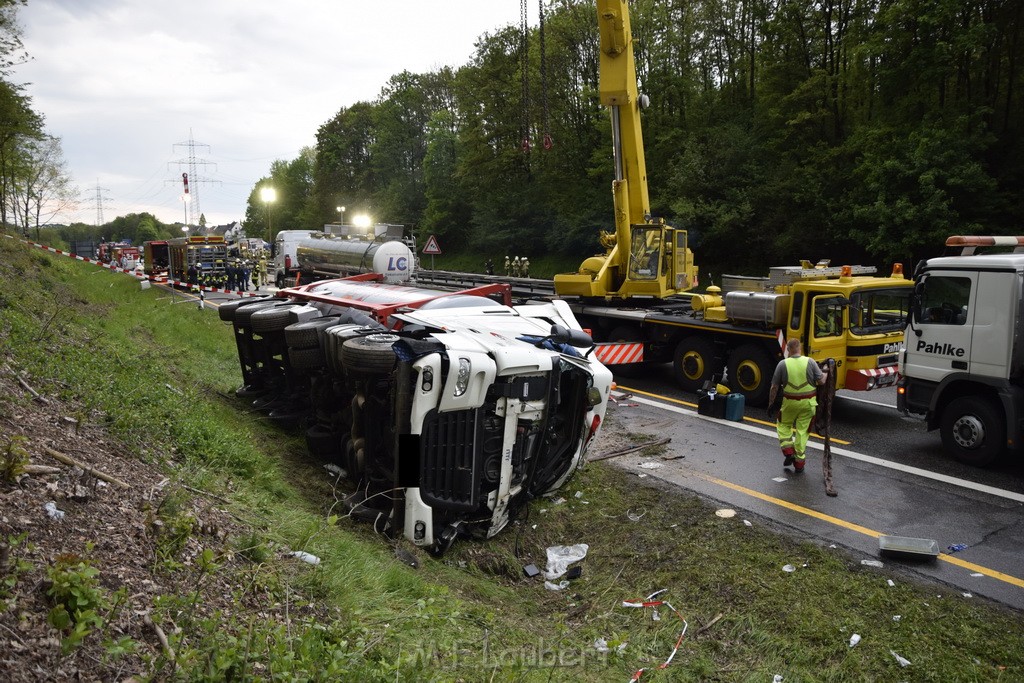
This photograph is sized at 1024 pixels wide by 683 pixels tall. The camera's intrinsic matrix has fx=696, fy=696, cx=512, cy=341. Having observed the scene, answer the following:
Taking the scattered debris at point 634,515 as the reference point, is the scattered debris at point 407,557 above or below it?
above

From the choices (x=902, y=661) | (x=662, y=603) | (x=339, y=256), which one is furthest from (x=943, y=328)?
(x=339, y=256)

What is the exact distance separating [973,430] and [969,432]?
0.06 metres

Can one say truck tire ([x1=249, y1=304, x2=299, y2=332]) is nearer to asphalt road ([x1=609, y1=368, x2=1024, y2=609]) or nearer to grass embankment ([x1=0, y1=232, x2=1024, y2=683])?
grass embankment ([x1=0, y1=232, x2=1024, y2=683])

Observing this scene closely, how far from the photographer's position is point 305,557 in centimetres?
429

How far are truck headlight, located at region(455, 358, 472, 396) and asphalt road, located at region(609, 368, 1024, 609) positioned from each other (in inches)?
115

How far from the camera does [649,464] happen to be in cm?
787

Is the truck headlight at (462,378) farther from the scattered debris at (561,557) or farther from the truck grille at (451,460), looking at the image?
the scattered debris at (561,557)

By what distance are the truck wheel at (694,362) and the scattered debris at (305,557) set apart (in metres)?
7.95

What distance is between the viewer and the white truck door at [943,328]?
7809mm

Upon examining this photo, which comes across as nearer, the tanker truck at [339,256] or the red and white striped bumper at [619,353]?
the red and white striped bumper at [619,353]

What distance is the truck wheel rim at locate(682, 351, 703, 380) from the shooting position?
37.1 feet

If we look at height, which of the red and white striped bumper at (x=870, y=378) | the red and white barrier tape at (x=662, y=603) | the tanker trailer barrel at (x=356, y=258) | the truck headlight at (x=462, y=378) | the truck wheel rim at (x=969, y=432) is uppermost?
the tanker trailer barrel at (x=356, y=258)

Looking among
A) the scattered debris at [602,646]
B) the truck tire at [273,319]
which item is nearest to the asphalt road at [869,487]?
the scattered debris at [602,646]

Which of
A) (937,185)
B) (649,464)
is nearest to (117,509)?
(649,464)
